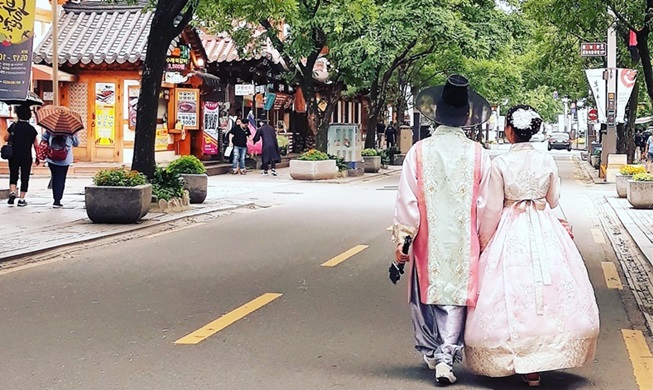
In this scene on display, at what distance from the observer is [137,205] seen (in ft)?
50.0

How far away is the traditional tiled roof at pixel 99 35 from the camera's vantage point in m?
27.9

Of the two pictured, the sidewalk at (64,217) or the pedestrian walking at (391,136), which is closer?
the sidewalk at (64,217)

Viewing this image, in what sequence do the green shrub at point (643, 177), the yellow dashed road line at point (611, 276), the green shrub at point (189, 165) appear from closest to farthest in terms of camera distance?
the yellow dashed road line at point (611, 276), the green shrub at point (189, 165), the green shrub at point (643, 177)

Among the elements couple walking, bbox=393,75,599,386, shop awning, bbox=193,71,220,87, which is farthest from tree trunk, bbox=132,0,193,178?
shop awning, bbox=193,71,220,87

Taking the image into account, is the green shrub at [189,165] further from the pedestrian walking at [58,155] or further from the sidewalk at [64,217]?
the pedestrian walking at [58,155]

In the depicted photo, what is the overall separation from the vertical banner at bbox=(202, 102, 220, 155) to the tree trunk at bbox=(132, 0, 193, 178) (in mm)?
15451

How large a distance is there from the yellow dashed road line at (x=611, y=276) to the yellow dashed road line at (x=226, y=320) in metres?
3.62

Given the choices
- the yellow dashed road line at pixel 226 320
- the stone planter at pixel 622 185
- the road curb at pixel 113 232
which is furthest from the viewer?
the stone planter at pixel 622 185

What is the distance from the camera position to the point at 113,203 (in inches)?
597

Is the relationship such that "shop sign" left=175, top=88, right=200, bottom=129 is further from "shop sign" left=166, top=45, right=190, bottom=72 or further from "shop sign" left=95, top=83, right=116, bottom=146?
"shop sign" left=95, top=83, right=116, bottom=146

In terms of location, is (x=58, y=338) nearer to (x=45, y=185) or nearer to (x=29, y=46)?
(x=29, y=46)

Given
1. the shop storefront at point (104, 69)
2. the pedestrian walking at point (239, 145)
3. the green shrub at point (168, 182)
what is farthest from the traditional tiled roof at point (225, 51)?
the green shrub at point (168, 182)

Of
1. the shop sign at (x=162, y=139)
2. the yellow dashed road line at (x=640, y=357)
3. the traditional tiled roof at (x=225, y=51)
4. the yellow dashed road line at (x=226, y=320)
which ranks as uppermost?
the traditional tiled roof at (x=225, y=51)

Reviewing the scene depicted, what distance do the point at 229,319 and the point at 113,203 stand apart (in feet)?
24.6
